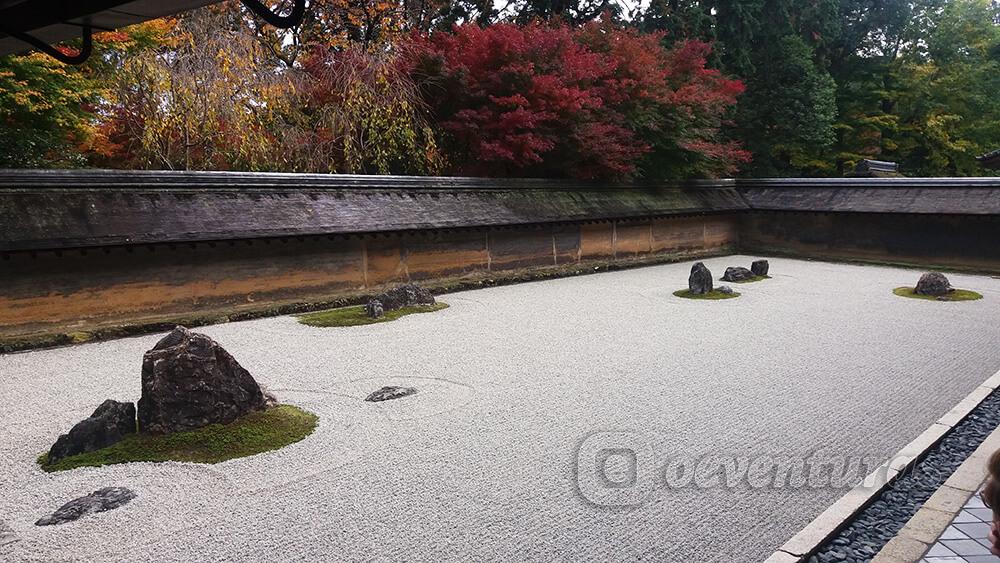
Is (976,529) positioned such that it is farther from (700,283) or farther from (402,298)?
(700,283)

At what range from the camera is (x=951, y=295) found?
11.3m

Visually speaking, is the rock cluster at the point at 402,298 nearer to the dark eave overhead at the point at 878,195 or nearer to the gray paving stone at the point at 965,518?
the gray paving stone at the point at 965,518

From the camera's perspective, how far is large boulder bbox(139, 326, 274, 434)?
15.6ft

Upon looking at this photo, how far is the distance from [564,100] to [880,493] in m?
11.1

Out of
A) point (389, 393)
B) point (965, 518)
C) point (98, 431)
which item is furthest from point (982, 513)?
point (98, 431)

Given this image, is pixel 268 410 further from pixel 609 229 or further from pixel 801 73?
pixel 801 73

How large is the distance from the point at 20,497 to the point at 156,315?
510cm

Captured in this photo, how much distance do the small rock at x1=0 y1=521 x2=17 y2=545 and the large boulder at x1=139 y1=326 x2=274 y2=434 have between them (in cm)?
123

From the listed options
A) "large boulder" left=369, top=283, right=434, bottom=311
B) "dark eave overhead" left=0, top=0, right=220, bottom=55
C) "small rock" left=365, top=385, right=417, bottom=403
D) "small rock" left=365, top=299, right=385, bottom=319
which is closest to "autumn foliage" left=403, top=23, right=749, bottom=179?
"large boulder" left=369, top=283, right=434, bottom=311

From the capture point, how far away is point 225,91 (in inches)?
491

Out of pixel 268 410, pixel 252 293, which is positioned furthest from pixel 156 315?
pixel 268 410

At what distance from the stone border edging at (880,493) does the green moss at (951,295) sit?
693 cm

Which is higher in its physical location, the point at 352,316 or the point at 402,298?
the point at 402,298

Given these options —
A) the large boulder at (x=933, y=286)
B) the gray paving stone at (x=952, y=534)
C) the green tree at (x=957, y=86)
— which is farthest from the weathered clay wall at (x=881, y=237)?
the gray paving stone at (x=952, y=534)
